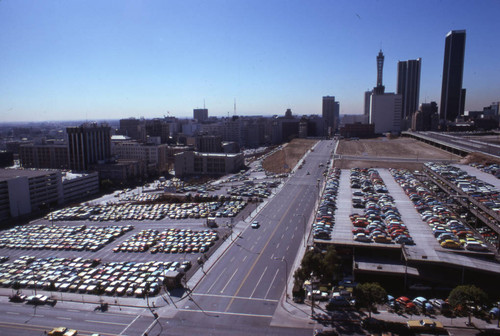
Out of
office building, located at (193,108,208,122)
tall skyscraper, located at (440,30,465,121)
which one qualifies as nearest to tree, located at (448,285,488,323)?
tall skyscraper, located at (440,30,465,121)

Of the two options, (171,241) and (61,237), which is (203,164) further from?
(171,241)

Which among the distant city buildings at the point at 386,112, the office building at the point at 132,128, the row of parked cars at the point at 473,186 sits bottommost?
the row of parked cars at the point at 473,186

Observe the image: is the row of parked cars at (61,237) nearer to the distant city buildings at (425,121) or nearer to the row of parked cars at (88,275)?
the row of parked cars at (88,275)

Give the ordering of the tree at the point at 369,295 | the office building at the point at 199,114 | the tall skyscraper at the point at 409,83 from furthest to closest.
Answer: the office building at the point at 199,114 → the tall skyscraper at the point at 409,83 → the tree at the point at 369,295

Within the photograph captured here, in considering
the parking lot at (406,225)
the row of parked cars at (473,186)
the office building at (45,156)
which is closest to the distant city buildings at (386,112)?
the row of parked cars at (473,186)

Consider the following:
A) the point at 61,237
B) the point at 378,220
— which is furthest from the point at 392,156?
the point at 61,237

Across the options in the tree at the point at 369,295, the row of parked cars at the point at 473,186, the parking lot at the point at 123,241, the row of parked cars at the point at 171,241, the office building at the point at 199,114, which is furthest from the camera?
the office building at the point at 199,114
